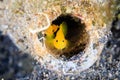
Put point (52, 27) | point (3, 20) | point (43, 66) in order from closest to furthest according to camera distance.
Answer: point (3, 20)
point (43, 66)
point (52, 27)

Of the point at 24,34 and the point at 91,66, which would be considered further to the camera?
the point at 91,66

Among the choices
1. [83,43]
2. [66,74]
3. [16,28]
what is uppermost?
[16,28]

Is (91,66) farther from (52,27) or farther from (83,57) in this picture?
(52,27)

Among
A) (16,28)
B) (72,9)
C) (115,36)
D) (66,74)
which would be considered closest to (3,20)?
(16,28)

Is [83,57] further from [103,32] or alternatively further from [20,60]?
[20,60]

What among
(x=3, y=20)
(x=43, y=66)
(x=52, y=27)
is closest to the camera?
(x=3, y=20)

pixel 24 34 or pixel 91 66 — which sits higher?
pixel 24 34
